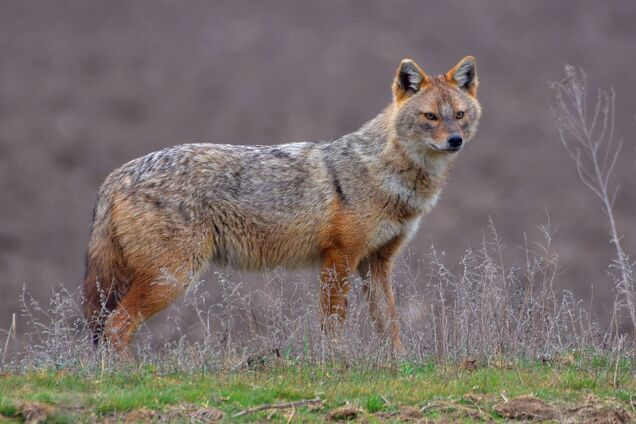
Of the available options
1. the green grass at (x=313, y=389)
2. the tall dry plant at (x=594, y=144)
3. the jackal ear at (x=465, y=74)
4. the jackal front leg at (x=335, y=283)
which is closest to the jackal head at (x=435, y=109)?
the jackal ear at (x=465, y=74)

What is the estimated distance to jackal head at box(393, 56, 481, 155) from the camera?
10.2 meters

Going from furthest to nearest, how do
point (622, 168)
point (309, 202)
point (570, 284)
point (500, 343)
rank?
point (622, 168) → point (570, 284) → point (309, 202) → point (500, 343)

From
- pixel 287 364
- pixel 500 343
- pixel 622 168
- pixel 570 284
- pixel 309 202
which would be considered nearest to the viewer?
pixel 287 364

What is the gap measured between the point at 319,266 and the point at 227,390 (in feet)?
11.4

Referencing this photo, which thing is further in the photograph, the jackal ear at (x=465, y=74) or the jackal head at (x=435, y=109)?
the jackal ear at (x=465, y=74)

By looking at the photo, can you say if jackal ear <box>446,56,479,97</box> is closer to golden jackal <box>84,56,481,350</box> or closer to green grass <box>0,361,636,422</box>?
golden jackal <box>84,56,481,350</box>

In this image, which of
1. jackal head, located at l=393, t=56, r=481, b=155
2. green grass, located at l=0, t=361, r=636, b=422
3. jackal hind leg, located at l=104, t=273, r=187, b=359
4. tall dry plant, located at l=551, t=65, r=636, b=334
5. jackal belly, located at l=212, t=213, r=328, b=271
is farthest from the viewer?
jackal head, located at l=393, t=56, r=481, b=155

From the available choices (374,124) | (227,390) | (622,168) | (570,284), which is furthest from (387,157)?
(622,168)

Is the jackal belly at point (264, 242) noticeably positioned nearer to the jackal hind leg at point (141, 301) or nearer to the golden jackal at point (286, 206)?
the golden jackal at point (286, 206)

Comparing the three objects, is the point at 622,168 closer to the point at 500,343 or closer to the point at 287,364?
the point at 500,343

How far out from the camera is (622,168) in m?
19.5

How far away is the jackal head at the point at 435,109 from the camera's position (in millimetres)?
10203

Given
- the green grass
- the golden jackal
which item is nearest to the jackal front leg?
the golden jackal

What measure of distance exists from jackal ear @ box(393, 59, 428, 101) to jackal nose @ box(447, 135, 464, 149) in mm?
816
